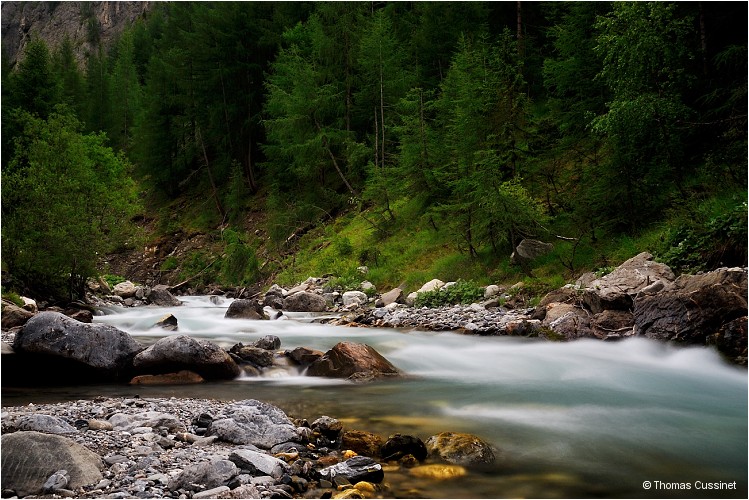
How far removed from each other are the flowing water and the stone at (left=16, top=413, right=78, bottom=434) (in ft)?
7.64

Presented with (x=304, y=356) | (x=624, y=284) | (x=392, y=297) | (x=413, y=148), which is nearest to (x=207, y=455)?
(x=304, y=356)

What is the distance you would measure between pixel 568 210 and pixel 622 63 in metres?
4.67

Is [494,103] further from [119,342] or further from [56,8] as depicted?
[56,8]

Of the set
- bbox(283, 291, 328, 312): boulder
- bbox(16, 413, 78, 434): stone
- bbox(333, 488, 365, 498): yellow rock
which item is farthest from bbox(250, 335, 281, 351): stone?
bbox(283, 291, 328, 312): boulder

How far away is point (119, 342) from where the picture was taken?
29.8 feet

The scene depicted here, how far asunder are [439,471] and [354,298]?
553 inches

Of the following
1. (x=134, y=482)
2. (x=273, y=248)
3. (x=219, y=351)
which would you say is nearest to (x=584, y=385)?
(x=219, y=351)

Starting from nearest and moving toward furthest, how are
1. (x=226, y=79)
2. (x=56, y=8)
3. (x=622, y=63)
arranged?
(x=622, y=63) < (x=226, y=79) < (x=56, y=8)

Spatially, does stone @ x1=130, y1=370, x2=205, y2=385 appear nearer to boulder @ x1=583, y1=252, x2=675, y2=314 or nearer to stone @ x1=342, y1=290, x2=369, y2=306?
boulder @ x1=583, y1=252, x2=675, y2=314

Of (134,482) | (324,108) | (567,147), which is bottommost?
(134,482)

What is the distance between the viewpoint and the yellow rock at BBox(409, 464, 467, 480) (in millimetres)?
4891

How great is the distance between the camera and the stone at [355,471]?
15.3 feet

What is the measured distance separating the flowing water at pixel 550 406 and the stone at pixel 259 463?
98 centimetres

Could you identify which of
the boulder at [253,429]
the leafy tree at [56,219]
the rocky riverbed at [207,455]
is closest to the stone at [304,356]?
the rocky riverbed at [207,455]
